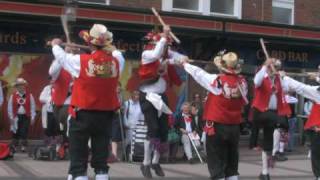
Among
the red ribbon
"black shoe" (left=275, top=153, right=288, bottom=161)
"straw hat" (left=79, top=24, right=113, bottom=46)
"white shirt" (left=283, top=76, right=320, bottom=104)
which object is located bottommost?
"black shoe" (left=275, top=153, right=288, bottom=161)

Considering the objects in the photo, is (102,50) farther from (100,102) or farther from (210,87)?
(210,87)

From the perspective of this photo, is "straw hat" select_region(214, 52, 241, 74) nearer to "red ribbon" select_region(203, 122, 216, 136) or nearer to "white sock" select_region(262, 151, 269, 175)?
"red ribbon" select_region(203, 122, 216, 136)

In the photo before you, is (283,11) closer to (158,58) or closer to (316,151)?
(158,58)

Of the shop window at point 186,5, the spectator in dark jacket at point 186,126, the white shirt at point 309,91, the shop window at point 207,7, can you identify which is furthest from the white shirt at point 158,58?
the shop window at point 186,5

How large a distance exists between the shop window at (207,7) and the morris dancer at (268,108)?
30.4 feet

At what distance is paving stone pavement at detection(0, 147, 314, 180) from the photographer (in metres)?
12.1

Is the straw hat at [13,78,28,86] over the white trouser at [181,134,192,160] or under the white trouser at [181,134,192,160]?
over

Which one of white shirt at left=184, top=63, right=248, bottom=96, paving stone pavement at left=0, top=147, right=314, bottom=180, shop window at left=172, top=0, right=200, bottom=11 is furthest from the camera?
shop window at left=172, top=0, right=200, bottom=11

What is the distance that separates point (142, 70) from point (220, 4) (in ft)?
38.1

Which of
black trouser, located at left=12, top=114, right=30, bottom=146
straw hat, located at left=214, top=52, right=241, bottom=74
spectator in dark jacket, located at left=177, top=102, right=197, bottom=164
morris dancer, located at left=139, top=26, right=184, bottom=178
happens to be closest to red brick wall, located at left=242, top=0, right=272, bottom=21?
spectator in dark jacket, located at left=177, top=102, right=197, bottom=164

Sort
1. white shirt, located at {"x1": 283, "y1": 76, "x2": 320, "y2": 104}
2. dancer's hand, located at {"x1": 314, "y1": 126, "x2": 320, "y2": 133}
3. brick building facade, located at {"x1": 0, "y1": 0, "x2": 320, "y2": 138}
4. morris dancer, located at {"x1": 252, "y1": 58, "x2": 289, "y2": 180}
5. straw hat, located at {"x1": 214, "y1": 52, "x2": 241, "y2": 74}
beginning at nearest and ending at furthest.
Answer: straw hat, located at {"x1": 214, "y1": 52, "x2": 241, "y2": 74} < dancer's hand, located at {"x1": 314, "y1": 126, "x2": 320, "y2": 133} < white shirt, located at {"x1": 283, "y1": 76, "x2": 320, "y2": 104} < morris dancer, located at {"x1": 252, "y1": 58, "x2": 289, "y2": 180} < brick building facade, located at {"x1": 0, "y1": 0, "x2": 320, "y2": 138}

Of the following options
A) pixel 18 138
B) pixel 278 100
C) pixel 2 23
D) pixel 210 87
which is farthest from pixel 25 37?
pixel 210 87

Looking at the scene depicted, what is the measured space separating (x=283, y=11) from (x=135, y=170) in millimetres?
11592

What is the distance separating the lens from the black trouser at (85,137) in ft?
26.0
